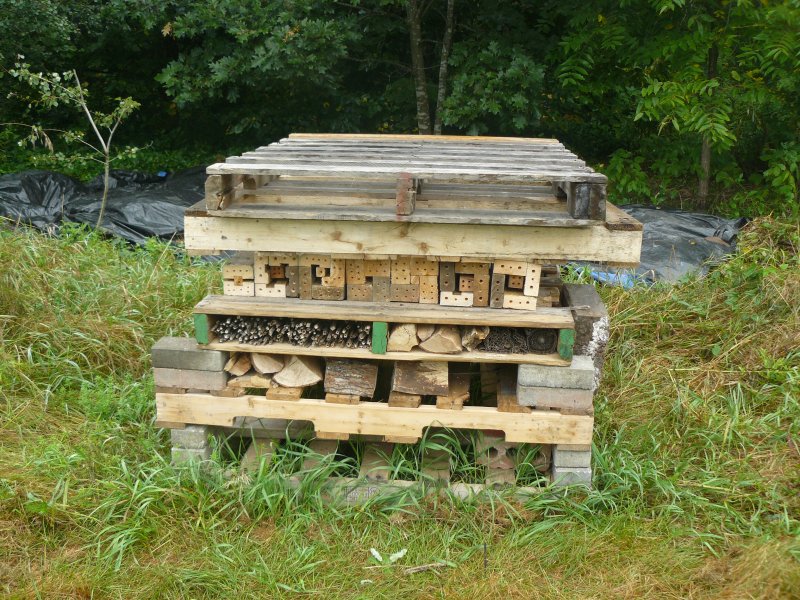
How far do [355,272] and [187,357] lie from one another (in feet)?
2.99

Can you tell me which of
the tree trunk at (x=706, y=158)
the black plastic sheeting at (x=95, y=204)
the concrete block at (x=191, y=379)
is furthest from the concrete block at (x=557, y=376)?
the tree trunk at (x=706, y=158)

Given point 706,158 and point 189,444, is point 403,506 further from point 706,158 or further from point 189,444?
point 706,158

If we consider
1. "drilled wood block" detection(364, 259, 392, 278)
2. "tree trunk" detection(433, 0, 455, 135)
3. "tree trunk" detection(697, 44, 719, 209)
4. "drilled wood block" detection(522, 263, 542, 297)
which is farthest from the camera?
"tree trunk" detection(433, 0, 455, 135)

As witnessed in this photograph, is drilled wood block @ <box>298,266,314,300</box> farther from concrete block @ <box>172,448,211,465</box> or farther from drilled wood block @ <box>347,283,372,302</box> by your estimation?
concrete block @ <box>172,448,211,465</box>

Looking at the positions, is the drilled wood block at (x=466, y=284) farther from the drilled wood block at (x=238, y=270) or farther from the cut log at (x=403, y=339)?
the drilled wood block at (x=238, y=270)

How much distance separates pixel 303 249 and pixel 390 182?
0.90 m

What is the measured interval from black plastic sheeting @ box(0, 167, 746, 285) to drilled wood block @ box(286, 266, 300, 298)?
2959 mm

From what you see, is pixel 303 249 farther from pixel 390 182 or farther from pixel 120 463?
pixel 120 463

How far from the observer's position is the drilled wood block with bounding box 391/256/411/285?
3.41 meters

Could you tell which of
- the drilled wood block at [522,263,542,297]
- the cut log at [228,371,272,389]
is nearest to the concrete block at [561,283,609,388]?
the drilled wood block at [522,263,542,297]

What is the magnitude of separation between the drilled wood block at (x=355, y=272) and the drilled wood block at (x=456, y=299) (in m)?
0.38

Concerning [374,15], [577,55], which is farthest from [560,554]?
[374,15]

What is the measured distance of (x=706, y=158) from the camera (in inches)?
305

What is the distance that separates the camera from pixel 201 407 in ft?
11.8
